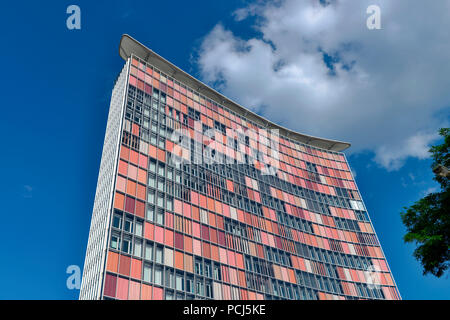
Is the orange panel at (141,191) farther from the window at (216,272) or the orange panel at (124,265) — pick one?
the window at (216,272)

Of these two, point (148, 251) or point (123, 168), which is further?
point (123, 168)

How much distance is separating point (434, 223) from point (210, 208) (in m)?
28.8

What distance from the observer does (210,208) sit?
46.6 meters

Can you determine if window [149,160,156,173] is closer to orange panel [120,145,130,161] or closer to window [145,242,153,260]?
orange panel [120,145,130,161]

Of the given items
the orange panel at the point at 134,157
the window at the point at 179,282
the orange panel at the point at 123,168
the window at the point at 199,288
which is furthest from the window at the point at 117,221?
the window at the point at 199,288

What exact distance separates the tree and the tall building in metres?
22.8

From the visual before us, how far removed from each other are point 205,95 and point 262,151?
15424 millimetres

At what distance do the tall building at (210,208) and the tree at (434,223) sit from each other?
22848 mm

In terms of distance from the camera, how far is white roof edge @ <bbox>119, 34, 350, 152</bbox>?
187 ft

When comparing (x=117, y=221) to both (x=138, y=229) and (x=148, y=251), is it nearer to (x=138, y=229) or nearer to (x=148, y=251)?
(x=138, y=229)

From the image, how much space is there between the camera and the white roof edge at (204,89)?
187 ft

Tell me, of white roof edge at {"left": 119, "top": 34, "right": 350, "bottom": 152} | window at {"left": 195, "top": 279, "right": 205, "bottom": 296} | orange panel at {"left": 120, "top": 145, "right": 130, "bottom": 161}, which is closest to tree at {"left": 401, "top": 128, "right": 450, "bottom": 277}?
window at {"left": 195, "top": 279, "right": 205, "bottom": 296}

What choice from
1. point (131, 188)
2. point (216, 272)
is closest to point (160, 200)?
point (131, 188)
